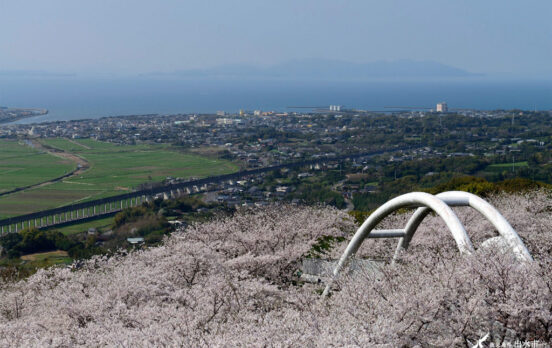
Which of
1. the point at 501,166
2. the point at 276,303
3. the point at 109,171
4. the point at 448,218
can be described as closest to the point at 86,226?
the point at 109,171

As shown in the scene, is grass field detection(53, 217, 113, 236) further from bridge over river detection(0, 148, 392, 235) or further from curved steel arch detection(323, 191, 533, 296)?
curved steel arch detection(323, 191, 533, 296)

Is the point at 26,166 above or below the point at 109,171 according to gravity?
above

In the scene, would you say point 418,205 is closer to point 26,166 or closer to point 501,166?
point 501,166

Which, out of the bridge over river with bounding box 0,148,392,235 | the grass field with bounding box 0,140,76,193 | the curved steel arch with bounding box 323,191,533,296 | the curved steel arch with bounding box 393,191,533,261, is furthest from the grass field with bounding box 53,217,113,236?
the curved steel arch with bounding box 393,191,533,261

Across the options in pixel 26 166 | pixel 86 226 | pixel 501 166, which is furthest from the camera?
pixel 26 166

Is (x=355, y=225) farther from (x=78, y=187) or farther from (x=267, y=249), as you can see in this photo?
(x=78, y=187)

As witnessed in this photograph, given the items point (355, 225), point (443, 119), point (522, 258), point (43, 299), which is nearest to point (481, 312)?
point (522, 258)

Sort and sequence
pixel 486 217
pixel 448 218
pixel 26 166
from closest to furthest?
pixel 448 218, pixel 486 217, pixel 26 166

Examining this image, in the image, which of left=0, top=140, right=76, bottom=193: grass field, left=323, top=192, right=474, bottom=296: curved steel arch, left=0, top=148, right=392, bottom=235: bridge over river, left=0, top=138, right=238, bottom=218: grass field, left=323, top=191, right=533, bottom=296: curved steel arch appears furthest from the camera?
left=0, top=140, right=76, bottom=193: grass field
